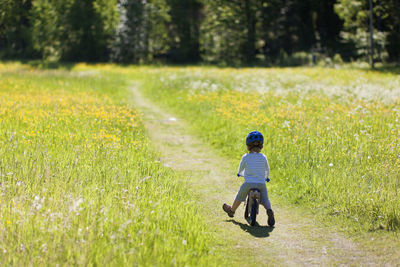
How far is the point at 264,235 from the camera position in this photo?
591 cm

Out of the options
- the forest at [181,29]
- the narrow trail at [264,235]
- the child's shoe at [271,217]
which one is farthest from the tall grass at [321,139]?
the forest at [181,29]

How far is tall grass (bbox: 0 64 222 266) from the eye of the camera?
443 cm

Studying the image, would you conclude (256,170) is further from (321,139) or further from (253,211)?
(321,139)

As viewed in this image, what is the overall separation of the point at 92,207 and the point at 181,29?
1982 inches

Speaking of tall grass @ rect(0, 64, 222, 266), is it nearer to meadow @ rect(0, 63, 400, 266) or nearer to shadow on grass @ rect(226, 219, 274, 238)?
meadow @ rect(0, 63, 400, 266)

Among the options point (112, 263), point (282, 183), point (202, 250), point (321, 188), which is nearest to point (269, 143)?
point (282, 183)

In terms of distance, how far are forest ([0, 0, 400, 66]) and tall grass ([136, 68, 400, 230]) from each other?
32849mm

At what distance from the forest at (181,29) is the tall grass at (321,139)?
32.8m

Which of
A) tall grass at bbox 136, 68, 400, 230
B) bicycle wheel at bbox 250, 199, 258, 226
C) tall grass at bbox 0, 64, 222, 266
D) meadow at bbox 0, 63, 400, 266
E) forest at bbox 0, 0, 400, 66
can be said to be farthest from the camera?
forest at bbox 0, 0, 400, 66

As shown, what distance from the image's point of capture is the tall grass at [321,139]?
679cm

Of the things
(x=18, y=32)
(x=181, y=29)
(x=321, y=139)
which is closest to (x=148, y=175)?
(x=321, y=139)

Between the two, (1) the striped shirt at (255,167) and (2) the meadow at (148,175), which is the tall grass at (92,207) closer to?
(2) the meadow at (148,175)

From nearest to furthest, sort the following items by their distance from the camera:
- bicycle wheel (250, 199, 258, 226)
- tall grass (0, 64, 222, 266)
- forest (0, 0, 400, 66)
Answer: tall grass (0, 64, 222, 266) < bicycle wheel (250, 199, 258, 226) < forest (0, 0, 400, 66)

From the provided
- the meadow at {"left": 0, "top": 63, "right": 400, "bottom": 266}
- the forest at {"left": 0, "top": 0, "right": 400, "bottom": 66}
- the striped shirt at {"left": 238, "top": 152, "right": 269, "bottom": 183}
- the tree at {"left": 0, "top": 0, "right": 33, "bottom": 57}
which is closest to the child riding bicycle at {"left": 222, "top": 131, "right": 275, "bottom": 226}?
the striped shirt at {"left": 238, "top": 152, "right": 269, "bottom": 183}
